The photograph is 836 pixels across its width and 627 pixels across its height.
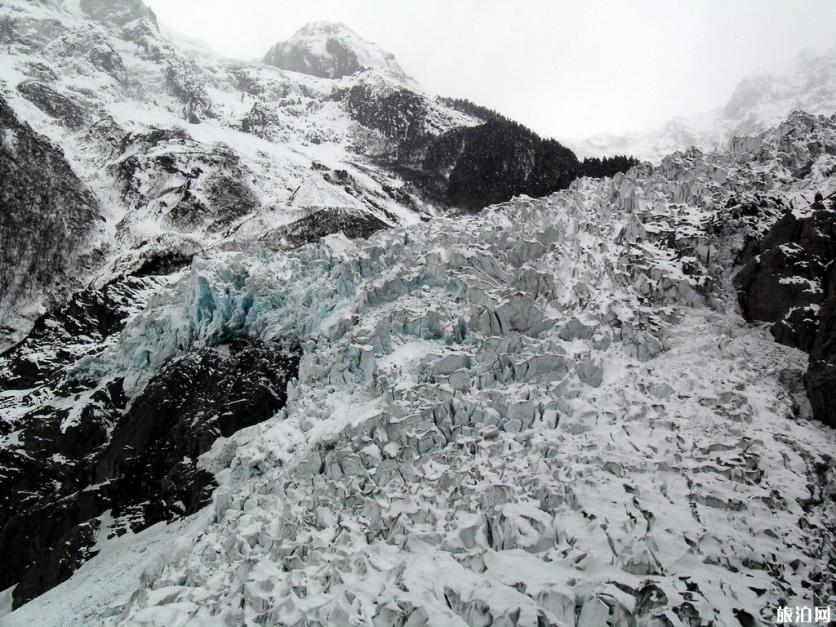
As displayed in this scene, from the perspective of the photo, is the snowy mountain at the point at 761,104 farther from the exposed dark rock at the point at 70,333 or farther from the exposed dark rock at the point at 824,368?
the exposed dark rock at the point at 824,368

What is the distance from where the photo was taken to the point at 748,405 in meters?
25.2

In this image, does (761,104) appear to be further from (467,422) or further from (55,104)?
(467,422)

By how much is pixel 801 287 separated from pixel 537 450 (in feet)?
58.1

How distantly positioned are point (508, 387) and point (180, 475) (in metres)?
28.2

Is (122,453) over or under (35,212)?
under

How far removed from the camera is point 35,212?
306 feet

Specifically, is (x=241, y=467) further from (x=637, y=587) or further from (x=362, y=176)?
(x=362, y=176)

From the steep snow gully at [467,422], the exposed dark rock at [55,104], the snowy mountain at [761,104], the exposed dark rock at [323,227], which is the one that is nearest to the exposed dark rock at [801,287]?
the steep snow gully at [467,422]

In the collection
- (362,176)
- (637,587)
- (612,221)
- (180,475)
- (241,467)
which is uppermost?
(362,176)

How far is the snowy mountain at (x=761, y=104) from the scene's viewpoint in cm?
16562

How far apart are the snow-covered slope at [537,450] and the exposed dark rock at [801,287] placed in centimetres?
94

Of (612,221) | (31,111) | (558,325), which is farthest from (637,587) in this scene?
(31,111)

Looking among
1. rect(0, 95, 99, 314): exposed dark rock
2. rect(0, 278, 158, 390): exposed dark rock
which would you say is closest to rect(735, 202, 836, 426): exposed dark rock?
rect(0, 278, 158, 390): exposed dark rock

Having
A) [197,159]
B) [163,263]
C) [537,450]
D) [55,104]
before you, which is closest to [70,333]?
[163,263]
